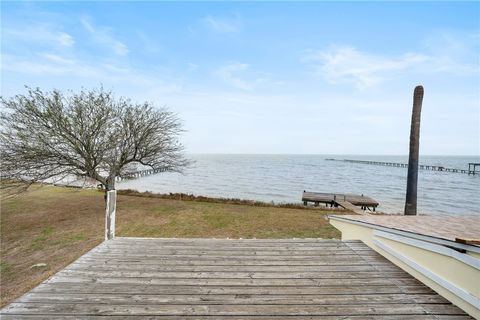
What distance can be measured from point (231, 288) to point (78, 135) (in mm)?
11828

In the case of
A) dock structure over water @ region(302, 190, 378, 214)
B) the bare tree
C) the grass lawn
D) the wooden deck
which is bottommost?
dock structure over water @ region(302, 190, 378, 214)

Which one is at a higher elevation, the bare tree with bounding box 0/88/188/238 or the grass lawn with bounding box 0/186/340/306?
the bare tree with bounding box 0/88/188/238

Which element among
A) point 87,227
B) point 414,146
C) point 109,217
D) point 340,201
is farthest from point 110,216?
point 340,201

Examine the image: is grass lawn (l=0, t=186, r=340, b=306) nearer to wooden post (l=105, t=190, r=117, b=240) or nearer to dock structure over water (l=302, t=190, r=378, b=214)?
wooden post (l=105, t=190, r=117, b=240)

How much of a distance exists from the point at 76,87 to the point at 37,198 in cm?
877

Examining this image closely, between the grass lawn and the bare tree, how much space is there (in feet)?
6.62

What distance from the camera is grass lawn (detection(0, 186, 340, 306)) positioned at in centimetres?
720

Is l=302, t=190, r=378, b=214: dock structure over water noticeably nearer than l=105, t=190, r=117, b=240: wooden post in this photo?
No

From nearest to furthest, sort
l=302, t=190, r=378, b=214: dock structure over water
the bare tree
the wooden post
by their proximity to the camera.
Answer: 1. the wooden post
2. the bare tree
3. l=302, t=190, r=378, b=214: dock structure over water

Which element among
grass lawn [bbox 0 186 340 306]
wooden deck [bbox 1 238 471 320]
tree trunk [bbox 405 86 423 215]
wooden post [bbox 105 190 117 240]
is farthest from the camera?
tree trunk [bbox 405 86 423 215]

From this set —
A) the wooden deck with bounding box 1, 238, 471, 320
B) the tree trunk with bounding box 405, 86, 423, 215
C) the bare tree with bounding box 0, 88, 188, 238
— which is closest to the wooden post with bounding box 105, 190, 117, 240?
the wooden deck with bounding box 1, 238, 471, 320

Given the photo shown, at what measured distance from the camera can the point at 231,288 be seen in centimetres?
308

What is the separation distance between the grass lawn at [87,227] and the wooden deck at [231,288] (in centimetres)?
396

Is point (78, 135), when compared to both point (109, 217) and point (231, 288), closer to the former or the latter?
point (109, 217)
